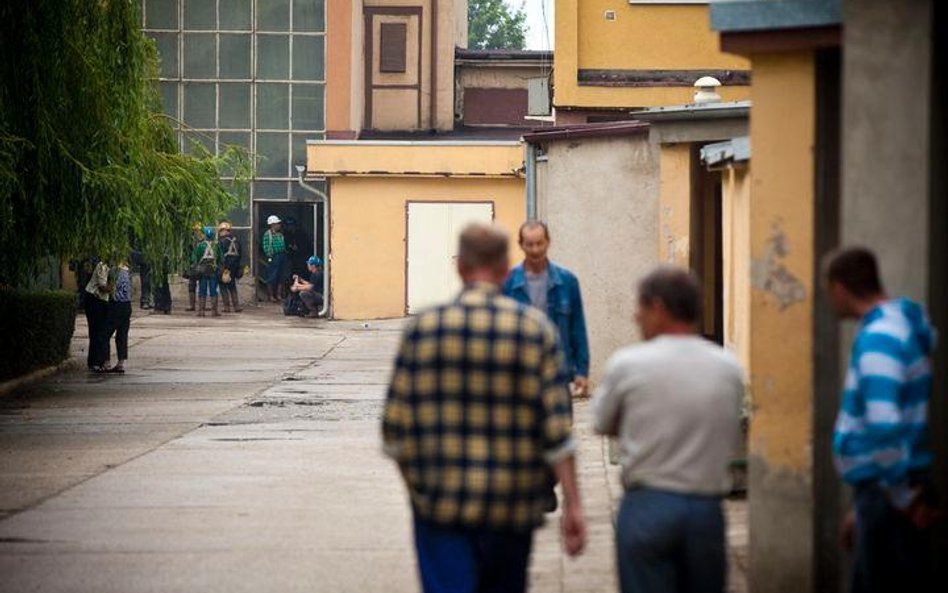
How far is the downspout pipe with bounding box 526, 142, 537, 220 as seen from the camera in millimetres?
20938

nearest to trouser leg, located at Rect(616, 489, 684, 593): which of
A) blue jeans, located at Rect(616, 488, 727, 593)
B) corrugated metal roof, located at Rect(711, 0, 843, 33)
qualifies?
blue jeans, located at Rect(616, 488, 727, 593)

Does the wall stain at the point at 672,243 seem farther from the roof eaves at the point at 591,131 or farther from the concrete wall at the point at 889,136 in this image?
the concrete wall at the point at 889,136

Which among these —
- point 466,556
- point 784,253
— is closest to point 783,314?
A: point 784,253

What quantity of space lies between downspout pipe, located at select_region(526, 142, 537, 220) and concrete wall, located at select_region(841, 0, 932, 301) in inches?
519

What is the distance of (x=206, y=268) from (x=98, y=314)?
13.5 metres

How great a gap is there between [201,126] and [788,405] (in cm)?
3516

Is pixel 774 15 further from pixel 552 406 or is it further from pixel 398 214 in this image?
pixel 398 214

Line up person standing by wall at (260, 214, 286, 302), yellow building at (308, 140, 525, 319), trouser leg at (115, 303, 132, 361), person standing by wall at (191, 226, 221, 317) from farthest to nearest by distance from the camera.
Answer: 1. person standing by wall at (260, 214, 286, 302)
2. yellow building at (308, 140, 525, 319)
3. person standing by wall at (191, 226, 221, 317)
4. trouser leg at (115, 303, 132, 361)

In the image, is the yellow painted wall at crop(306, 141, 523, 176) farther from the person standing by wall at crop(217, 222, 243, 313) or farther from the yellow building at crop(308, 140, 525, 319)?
the person standing by wall at crop(217, 222, 243, 313)

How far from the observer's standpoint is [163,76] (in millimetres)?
42406

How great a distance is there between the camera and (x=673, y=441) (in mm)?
6234

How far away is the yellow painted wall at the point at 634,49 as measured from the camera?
24609 millimetres

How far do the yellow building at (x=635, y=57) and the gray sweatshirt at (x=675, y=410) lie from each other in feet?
60.8

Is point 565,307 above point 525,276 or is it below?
below
